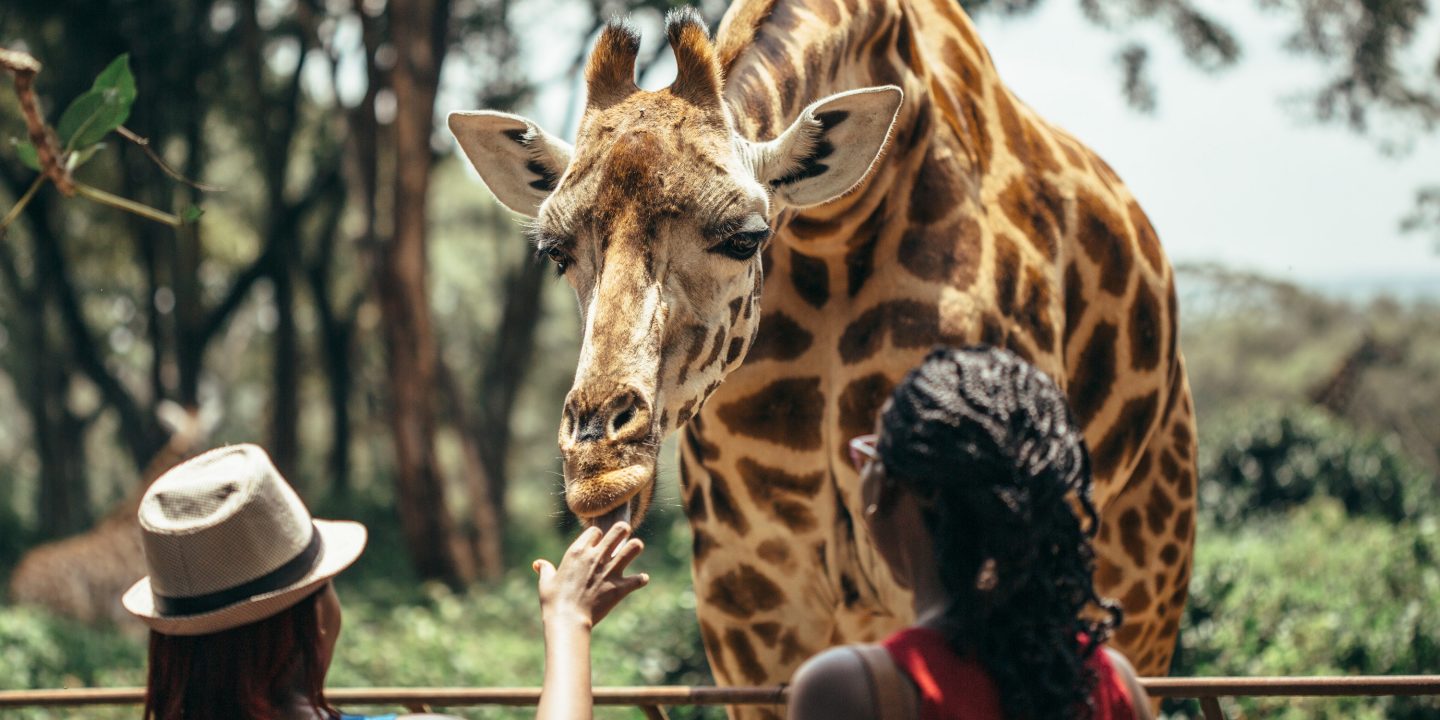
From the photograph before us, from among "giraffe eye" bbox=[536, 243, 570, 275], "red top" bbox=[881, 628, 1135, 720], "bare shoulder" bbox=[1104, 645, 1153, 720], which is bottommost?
"bare shoulder" bbox=[1104, 645, 1153, 720]

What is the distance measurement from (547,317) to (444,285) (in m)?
2.27

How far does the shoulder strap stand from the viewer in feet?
6.22

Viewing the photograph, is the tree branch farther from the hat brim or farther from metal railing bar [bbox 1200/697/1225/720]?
metal railing bar [bbox 1200/697/1225/720]

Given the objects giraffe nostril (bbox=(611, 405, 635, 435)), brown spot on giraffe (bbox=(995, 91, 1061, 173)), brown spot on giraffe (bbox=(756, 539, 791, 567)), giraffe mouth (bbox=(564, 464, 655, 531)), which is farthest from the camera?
brown spot on giraffe (bbox=(995, 91, 1061, 173))

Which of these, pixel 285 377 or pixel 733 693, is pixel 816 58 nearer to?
pixel 733 693

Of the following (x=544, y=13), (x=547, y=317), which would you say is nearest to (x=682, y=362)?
(x=544, y=13)

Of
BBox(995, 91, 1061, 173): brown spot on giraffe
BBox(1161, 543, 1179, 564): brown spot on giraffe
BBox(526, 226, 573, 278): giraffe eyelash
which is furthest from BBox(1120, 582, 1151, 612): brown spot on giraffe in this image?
BBox(526, 226, 573, 278): giraffe eyelash

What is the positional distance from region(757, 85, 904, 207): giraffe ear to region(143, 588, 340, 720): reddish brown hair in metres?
1.64

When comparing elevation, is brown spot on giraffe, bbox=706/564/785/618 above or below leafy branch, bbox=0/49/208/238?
below

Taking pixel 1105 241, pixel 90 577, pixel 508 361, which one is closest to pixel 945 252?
pixel 1105 241

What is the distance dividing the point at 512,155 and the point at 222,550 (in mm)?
1704

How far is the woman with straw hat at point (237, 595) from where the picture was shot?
237 centimetres

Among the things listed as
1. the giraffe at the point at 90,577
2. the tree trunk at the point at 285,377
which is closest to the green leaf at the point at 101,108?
the giraffe at the point at 90,577

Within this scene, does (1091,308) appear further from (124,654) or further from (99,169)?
(99,169)
